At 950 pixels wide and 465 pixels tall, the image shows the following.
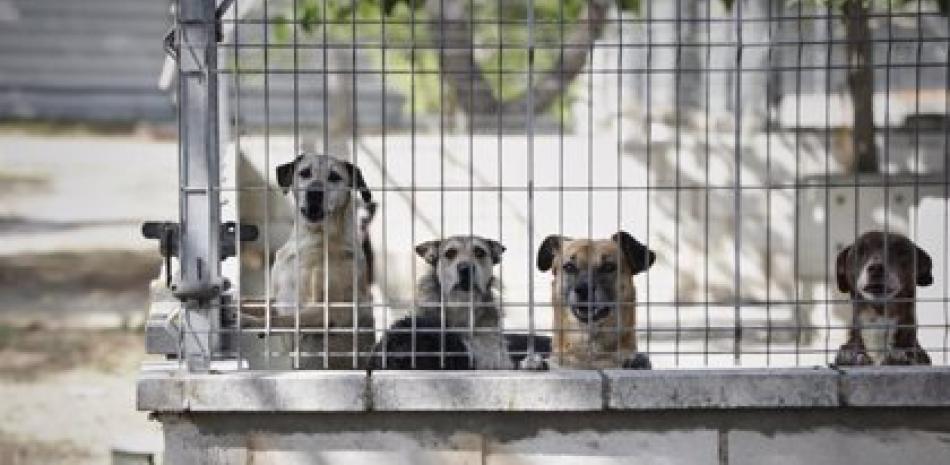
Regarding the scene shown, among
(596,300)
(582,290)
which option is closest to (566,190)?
(582,290)

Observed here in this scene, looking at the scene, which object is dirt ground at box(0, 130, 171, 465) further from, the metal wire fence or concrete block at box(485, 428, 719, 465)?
concrete block at box(485, 428, 719, 465)

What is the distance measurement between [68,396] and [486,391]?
6.45m

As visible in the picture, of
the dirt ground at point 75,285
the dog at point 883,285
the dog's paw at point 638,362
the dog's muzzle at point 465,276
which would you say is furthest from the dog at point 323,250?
the dog at point 883,285

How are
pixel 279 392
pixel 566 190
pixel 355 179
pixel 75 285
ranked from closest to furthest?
pixel 279 392 → pixel 355 179 → pixel 566 190 → pixel 75 285

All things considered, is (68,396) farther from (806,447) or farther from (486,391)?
(806,447)

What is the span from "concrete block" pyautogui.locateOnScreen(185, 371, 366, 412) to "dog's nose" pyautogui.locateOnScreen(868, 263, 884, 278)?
2345 millimetres

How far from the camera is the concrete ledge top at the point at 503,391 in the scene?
6.29 meters

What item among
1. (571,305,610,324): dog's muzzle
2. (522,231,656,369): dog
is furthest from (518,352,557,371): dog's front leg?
(571,305,610,324): dog's muzzle

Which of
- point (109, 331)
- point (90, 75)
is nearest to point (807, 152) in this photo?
point (109, 331)

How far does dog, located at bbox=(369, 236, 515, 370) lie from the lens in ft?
22.9

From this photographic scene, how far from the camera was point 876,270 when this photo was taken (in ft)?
24.8

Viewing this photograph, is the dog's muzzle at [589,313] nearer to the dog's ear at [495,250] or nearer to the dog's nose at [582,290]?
the dog's nose at [582,290]

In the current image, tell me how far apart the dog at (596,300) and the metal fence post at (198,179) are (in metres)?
1.41

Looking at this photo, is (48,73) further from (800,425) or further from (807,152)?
(800,425)
